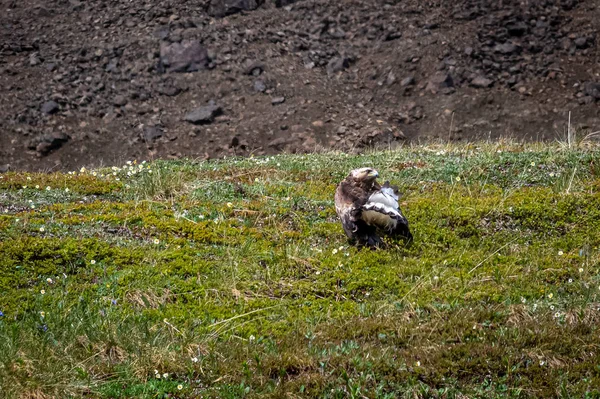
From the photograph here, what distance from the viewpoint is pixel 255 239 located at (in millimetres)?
8992

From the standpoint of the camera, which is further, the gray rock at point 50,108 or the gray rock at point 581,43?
the gray rock at point 581,43

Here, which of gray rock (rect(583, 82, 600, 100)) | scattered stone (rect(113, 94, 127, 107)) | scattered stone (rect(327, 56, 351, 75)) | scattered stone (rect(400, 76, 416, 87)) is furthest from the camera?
scattered stone (rect(327, 56, 351, 75))

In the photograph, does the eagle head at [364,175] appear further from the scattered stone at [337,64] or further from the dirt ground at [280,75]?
the scattered stone at [337,64]

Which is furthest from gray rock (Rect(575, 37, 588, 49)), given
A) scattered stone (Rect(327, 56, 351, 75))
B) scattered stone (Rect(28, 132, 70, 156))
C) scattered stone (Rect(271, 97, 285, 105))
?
scattered stone (Rect(28, 132, 70, 156))

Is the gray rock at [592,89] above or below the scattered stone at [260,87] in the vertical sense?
below

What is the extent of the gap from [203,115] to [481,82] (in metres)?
8.43

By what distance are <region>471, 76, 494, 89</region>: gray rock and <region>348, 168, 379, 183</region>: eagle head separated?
15.4 meters

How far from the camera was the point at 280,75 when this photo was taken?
2384 cm

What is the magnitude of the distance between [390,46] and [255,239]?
17461 millimetres

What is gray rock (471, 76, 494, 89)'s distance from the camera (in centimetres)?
2298

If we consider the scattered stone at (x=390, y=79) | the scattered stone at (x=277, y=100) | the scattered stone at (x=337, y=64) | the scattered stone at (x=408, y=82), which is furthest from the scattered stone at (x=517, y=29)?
the scattered stone at (x=277, y=100)

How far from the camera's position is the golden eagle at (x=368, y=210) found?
8.41 meters

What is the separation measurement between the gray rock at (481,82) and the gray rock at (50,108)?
1268 centimetres

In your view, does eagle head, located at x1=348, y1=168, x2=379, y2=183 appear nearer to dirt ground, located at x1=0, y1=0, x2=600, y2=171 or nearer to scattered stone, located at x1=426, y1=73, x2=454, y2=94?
dirt ground, located at x1=0, y1=0, x2=600, y2=171
